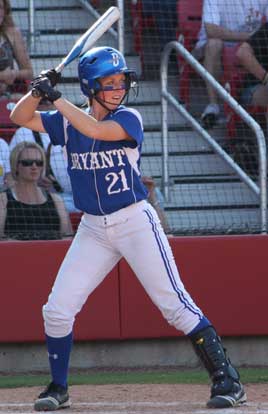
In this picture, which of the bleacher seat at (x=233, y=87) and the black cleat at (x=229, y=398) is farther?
→ the bleacher seat at (x=233, y=87)

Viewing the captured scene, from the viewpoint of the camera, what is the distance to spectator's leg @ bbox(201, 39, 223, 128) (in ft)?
27.6

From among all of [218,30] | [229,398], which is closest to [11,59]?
[218,30]

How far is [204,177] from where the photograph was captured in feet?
27.0

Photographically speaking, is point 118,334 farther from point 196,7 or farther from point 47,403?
point 196,7

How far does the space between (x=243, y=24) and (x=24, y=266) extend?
9.71ft

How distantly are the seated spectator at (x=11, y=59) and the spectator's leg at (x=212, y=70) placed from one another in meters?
1.44

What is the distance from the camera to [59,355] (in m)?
5.44

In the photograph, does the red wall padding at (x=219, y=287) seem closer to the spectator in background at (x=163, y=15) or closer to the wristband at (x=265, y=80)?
the wristband at (x=265, y=80)

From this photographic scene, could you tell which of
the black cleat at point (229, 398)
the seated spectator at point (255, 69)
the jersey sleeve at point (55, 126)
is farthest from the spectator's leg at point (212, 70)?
the black cleat at point (229, 398)

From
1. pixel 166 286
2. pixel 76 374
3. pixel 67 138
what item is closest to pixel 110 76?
pixel 67 138

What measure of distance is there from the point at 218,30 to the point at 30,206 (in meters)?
2.33

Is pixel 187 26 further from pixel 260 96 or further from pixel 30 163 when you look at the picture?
pixel 30 163

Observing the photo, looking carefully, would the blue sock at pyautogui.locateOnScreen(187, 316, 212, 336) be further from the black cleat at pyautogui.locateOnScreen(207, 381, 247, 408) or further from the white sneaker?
the white sneaker

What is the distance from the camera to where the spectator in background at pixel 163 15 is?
8.66 metres
